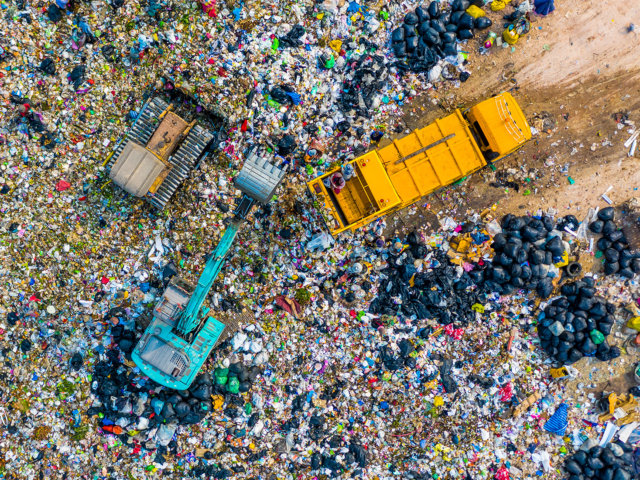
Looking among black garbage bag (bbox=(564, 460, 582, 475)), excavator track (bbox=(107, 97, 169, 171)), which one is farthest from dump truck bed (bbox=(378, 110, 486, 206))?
black garbage bag (bbox=(564, 460, 582, 475))

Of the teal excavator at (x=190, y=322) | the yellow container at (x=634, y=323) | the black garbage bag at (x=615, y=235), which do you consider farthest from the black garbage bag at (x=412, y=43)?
the yellow container at (x=634, y=323)

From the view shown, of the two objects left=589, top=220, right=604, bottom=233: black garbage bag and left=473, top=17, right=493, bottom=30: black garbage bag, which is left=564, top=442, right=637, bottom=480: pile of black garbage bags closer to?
left=589, top=220, right=604, bottom=233: black garbage bag

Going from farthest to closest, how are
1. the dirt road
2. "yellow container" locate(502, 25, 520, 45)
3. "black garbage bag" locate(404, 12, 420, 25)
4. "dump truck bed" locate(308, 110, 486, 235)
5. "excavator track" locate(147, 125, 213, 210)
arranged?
the dirt road < "black garbage bag" locate(404, 12, 420, 25) < "yellow container" locate(502, 25, 520, 45) < "excavator track" locate(147, 125, 213, 210) < "dump truck bed" locate(308, 110, 486, 235)

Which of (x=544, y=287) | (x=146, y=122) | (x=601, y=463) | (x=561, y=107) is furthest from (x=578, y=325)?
(x=146, y=122)

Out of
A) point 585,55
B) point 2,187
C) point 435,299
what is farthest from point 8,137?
point 585,55

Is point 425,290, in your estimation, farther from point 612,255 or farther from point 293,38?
point 293,38

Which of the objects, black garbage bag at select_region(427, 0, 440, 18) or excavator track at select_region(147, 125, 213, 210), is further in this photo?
black garbage bag at select_region(427, 0, 440, 18)
